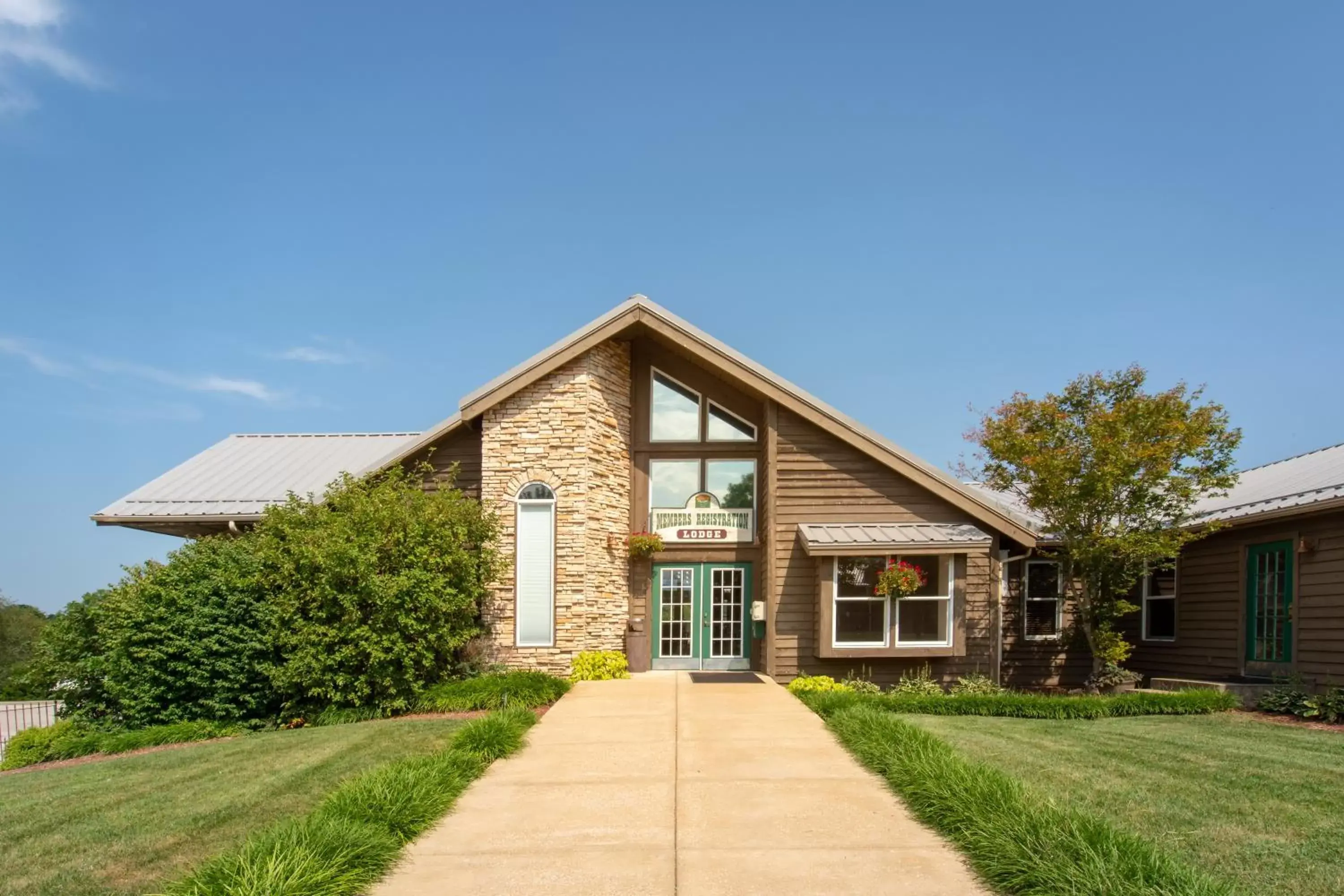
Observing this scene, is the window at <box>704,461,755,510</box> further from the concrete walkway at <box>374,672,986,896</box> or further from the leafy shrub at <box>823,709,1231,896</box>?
the leafy shrub at <box>823,709,1231,896</box>

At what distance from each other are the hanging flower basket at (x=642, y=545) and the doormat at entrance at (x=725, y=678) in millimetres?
2167

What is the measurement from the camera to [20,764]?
13.9 m

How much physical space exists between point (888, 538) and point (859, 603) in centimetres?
118

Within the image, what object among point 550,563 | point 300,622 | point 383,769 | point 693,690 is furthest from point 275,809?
point 550,563

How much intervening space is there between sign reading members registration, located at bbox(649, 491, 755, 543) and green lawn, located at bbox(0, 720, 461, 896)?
6278mm

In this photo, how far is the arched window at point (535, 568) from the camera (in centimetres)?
1662

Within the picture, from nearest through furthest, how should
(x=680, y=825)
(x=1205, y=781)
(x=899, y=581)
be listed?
(x=680, y=825) → (x=1205, y=781) → (x=899, y=581)

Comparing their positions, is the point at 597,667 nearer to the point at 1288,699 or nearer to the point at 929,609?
the point at 929,609

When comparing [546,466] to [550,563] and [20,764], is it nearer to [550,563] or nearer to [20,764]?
[550,563]

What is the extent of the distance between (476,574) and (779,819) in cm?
899

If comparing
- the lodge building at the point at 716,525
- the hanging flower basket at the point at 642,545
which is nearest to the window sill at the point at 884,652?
the lodge building at the point at 716,525

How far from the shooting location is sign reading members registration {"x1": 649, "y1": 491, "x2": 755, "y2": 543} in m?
18.1

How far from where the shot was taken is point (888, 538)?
16.1 m

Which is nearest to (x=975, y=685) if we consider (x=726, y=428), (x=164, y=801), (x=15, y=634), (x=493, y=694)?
(x=726, y=428)
